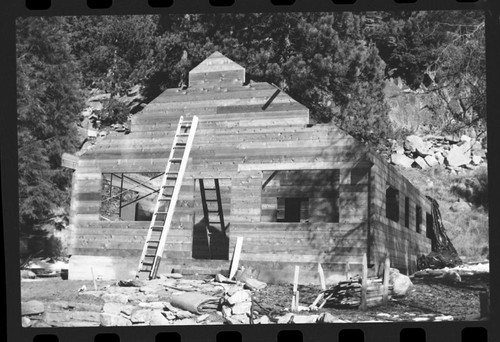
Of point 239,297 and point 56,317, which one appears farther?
point 239,297

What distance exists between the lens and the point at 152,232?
17859 millimetres

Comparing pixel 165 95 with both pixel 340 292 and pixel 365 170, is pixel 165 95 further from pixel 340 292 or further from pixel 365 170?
pixel 340 292

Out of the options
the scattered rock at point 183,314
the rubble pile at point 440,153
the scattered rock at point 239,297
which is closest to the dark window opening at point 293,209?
the rubble pile at point 440,153

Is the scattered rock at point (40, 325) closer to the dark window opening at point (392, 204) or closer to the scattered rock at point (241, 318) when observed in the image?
the scattered rock at point (241, 318)

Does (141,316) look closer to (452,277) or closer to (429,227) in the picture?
(452,277)

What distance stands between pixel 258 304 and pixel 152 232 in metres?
3.36

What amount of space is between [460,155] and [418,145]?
146 cm

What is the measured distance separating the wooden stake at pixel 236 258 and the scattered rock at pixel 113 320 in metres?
2.55

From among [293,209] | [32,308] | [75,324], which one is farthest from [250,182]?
[293,209]

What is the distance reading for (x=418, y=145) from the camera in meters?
18.2

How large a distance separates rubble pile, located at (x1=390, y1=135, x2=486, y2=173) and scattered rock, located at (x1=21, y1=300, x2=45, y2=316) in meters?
8.77

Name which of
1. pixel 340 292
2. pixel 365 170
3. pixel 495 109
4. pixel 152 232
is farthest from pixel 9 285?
pixel 495 109

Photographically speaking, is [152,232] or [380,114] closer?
[152,232]

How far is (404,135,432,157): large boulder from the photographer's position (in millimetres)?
18031
